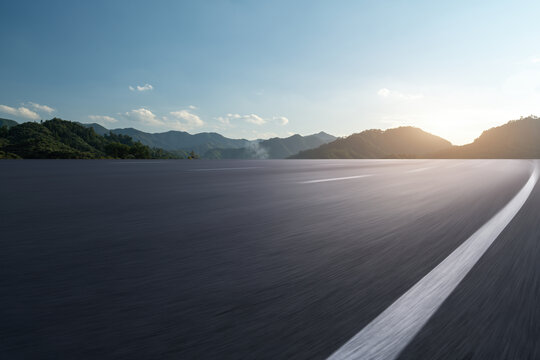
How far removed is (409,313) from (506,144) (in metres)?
165

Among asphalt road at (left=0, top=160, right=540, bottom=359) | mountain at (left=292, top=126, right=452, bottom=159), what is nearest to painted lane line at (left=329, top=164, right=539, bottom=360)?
asphalt road at (left=0, top=160, right=540, bottom=359)

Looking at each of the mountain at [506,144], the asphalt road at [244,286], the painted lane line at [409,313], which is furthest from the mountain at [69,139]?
the mountain at [506,144]

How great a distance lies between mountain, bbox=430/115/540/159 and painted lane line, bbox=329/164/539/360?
436ft

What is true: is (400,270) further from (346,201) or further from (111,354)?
(346,201)

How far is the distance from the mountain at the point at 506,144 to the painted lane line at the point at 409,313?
132791mm

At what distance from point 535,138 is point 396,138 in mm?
73020

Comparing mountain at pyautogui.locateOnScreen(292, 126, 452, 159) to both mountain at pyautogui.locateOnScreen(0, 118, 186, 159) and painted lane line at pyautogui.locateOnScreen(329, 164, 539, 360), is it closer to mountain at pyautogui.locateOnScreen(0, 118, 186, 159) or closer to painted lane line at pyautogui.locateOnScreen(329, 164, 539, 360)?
mountain at pyautogui.locateOnScreen(0, 118, 186, 159)

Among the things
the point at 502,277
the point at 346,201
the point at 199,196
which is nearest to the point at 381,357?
the point at 502,277

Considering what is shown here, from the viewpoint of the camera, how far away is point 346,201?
12.2 feet

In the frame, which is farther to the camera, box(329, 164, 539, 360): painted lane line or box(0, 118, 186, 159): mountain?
box(0, 118, 186, 159): mountain

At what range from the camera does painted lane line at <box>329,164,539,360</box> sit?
82 centimetres

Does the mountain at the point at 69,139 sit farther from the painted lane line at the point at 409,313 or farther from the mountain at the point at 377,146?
the mountain at the point at 377,146

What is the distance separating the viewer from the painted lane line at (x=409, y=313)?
816mm

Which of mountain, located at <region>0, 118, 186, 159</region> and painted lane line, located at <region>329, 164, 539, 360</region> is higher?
mountain, located at <region>0, 118, 186, 159</region>
